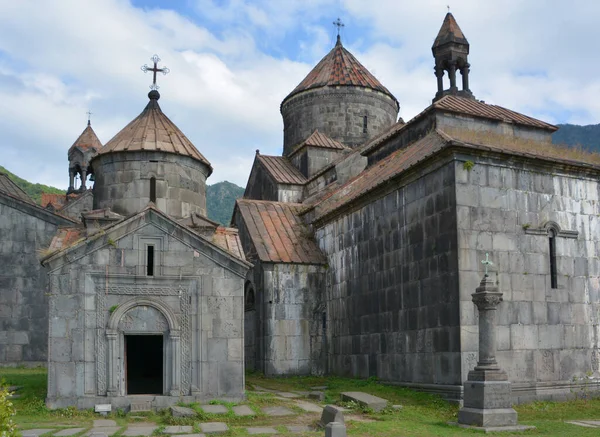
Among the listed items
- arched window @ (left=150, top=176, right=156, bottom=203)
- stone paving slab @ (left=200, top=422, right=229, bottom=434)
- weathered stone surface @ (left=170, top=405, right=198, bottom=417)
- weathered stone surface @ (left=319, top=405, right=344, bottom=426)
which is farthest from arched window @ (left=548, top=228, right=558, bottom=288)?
arched window @ (left=150, top=176, right=156, bottom=203)

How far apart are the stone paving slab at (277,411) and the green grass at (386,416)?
136 mm

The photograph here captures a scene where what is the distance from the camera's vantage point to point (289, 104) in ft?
78.3

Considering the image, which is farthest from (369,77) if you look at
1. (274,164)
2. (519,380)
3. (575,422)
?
(575,422)

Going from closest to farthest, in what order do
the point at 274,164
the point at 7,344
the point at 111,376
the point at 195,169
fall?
the point at 111,376, the point at 195,169, the point at 7,344, the point at 274,164

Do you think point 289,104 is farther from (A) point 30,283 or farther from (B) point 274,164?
(A) point 30,283

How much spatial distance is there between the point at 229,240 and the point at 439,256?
161 inches

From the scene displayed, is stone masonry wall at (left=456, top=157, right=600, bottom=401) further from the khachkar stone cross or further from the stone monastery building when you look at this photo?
the khachkar stone cross

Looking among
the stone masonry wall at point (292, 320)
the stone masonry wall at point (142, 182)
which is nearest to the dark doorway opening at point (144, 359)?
the stone masonry wall at point (292, 320)

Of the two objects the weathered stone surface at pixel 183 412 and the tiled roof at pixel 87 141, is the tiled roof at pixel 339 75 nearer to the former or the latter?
the tiled roof at pixel 87 141

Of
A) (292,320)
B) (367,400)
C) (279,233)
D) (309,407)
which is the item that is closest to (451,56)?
(279,233)

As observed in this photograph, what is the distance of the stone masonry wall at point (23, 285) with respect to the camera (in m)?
17.0

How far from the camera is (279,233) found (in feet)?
59.9

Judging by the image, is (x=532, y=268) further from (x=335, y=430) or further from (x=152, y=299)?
(x=152, y=299)

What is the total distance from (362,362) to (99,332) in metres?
6.27
